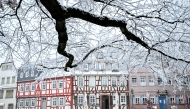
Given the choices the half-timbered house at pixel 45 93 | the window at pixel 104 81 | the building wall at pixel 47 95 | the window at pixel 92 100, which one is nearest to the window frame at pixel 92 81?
the window at pixel 104 81

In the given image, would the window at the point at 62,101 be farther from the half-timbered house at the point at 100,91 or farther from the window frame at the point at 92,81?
the window frame at the point at 92,81

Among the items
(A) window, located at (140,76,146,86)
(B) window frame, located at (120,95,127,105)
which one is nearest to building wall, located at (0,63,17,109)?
(B) window frame, located at (120,95,127,105)

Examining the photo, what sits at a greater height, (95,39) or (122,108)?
(95,39)

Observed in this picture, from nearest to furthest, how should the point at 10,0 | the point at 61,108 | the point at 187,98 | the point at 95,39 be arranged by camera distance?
the point at 10,0 < the point at 95,39 < the point at 187,98 < the point at 61,108

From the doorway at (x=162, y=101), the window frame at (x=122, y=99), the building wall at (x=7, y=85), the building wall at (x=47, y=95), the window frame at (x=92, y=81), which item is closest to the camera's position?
the doorway at (x=162, y=101)

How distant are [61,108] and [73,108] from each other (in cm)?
192

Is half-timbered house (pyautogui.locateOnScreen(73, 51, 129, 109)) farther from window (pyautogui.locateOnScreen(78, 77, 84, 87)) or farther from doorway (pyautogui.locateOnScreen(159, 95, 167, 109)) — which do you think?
doorway (pyautogui.locateOnScreen(159, 95, 167, 109))

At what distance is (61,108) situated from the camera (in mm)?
A: 26812

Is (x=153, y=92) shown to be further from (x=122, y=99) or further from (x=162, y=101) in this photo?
(x=122, y=99)

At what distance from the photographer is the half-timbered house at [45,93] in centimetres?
2698

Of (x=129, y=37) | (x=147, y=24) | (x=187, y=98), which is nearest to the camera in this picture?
(x=129, y=37)

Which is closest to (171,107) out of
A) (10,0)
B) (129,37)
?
(129,37)

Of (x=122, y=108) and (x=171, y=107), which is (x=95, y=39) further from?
(x=171, y=107)

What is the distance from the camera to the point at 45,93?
1125 inches
